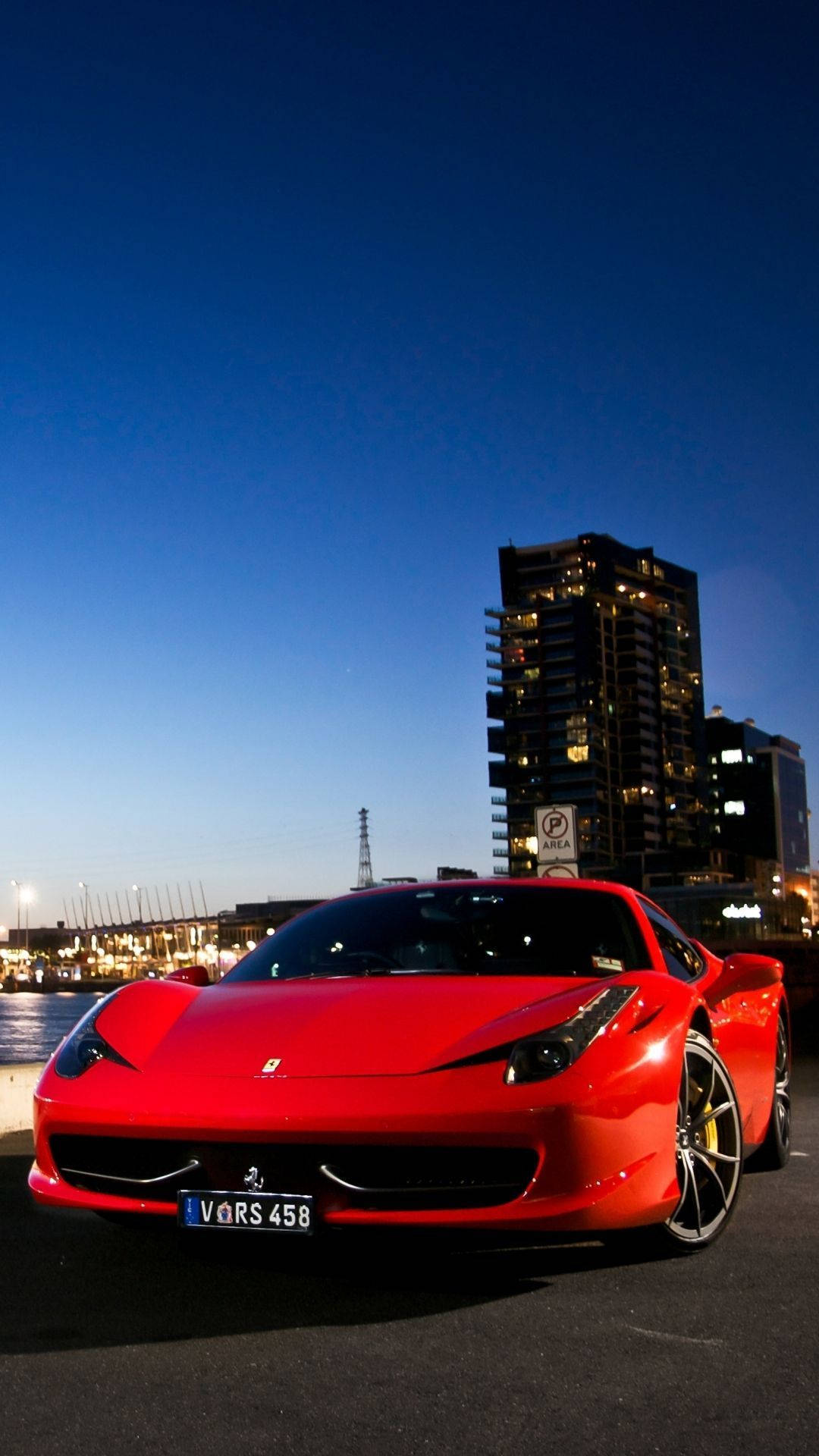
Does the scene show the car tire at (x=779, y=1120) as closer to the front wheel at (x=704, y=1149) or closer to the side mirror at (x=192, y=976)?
the front wheel at (x=704, y=1149)

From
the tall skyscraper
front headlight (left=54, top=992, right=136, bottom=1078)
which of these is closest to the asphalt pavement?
front headlight (left=54, top=992, right=136, bottom=1078)

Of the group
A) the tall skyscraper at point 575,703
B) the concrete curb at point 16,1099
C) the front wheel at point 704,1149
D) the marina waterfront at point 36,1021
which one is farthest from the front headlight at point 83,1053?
the tall skyscraper at point 575,703

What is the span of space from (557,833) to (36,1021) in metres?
98.7

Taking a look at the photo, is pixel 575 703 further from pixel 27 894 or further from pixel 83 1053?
pixel 83 1053

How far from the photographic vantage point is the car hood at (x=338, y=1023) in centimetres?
443

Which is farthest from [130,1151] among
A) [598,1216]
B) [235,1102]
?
[598,1216]

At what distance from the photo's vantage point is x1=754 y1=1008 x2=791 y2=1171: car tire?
6.84 metres

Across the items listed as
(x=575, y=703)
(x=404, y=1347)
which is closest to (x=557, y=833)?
(x=404, y=1347)

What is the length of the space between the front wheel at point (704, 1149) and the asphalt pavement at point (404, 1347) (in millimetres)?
132

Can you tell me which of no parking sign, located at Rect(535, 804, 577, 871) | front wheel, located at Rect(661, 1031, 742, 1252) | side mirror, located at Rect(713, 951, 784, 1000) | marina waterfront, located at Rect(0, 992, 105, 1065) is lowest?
marina waterfront, located at Rect(0, 992, 105, 1065)

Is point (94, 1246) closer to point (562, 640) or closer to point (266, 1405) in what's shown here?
point (266, 1405)

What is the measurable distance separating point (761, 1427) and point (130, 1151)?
2.13m

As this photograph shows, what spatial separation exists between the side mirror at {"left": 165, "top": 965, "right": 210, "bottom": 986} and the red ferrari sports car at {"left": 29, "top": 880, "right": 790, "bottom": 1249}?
0.29 m

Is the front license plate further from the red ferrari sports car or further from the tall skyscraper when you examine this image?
the tall skyscraper
